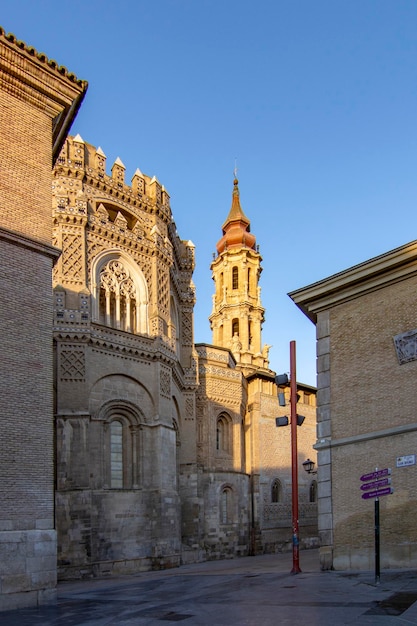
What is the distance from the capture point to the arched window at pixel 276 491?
39781mm

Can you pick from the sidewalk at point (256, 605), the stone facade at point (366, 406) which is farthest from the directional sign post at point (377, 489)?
the stone facade at point (366, 406)

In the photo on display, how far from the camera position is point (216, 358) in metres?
37.1

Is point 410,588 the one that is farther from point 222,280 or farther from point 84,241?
point 222,280

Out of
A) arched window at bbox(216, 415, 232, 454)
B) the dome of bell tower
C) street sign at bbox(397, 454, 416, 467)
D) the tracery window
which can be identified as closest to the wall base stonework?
street sign at bbox(397, 454, 416, 467)

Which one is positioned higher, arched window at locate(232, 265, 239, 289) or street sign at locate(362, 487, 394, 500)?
arched window at locate(232, 265, 239, 289)

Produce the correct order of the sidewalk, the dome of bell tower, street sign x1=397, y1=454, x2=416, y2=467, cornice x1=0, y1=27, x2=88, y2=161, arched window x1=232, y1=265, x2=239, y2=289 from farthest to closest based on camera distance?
the dome of bell tower → arched window x1=232, y1=265, x2=239, y2=289 → street sign x1=397, y1=454, x2=416, y2=467 → cornice x1=0, y1=27, x2=88, y2=161 → the sidewalk

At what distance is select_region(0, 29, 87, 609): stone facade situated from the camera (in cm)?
1243

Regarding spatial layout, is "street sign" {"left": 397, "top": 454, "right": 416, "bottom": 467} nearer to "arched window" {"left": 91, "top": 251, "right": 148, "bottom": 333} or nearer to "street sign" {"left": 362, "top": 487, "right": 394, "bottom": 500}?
"street sign" {"left": 362, "top": 487, "right": 394, "bottom": 500}

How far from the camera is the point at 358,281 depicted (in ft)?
56.3

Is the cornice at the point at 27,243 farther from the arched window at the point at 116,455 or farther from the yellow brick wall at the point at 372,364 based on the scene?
the arched window at the point at 116,455

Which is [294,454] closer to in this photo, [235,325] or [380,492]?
[380,492]

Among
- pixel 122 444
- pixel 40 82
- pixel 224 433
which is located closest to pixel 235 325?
pixel 224 433

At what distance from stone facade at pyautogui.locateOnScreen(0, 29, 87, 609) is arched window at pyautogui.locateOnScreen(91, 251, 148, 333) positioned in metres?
12.5

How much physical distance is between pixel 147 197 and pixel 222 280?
1007 inches
